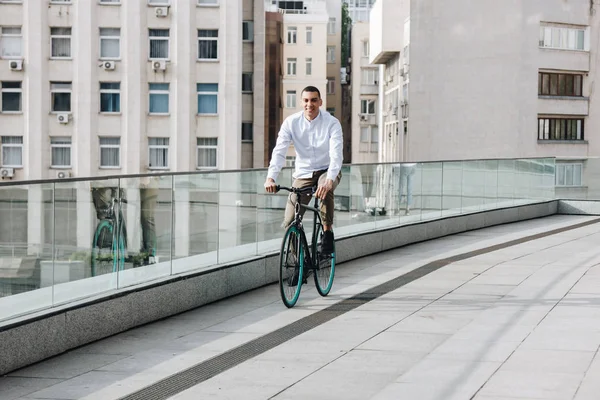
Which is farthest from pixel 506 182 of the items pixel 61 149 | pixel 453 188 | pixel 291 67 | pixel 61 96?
pixel 291 67

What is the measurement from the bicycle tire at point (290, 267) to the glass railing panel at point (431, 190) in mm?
8619

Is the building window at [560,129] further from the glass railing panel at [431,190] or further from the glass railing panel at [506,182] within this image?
the glass railing panel at [431,190]

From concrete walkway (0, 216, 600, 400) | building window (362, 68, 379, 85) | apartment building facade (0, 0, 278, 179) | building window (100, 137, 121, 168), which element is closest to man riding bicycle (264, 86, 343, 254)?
concrete walkway (0, 216, 600, 400)

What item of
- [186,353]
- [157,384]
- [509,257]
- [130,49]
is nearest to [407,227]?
[509,257]

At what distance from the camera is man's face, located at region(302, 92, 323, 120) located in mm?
10453

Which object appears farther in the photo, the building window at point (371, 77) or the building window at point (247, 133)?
the building window at point (371, 77)

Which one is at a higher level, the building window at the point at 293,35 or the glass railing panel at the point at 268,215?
the building window at the point at 293,35

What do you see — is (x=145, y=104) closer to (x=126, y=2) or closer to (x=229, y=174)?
(x=126, y=2)

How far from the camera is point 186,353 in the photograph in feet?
26.9

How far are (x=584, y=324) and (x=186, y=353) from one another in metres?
3.39

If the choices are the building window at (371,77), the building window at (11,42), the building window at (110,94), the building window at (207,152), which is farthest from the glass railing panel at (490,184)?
the building window at (371,77)

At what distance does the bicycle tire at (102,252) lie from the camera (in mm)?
8805

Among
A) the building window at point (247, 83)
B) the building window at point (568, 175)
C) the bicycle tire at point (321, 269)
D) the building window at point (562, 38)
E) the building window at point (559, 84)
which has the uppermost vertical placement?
the building window at point (562, 38)

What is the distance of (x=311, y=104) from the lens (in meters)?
10.5
